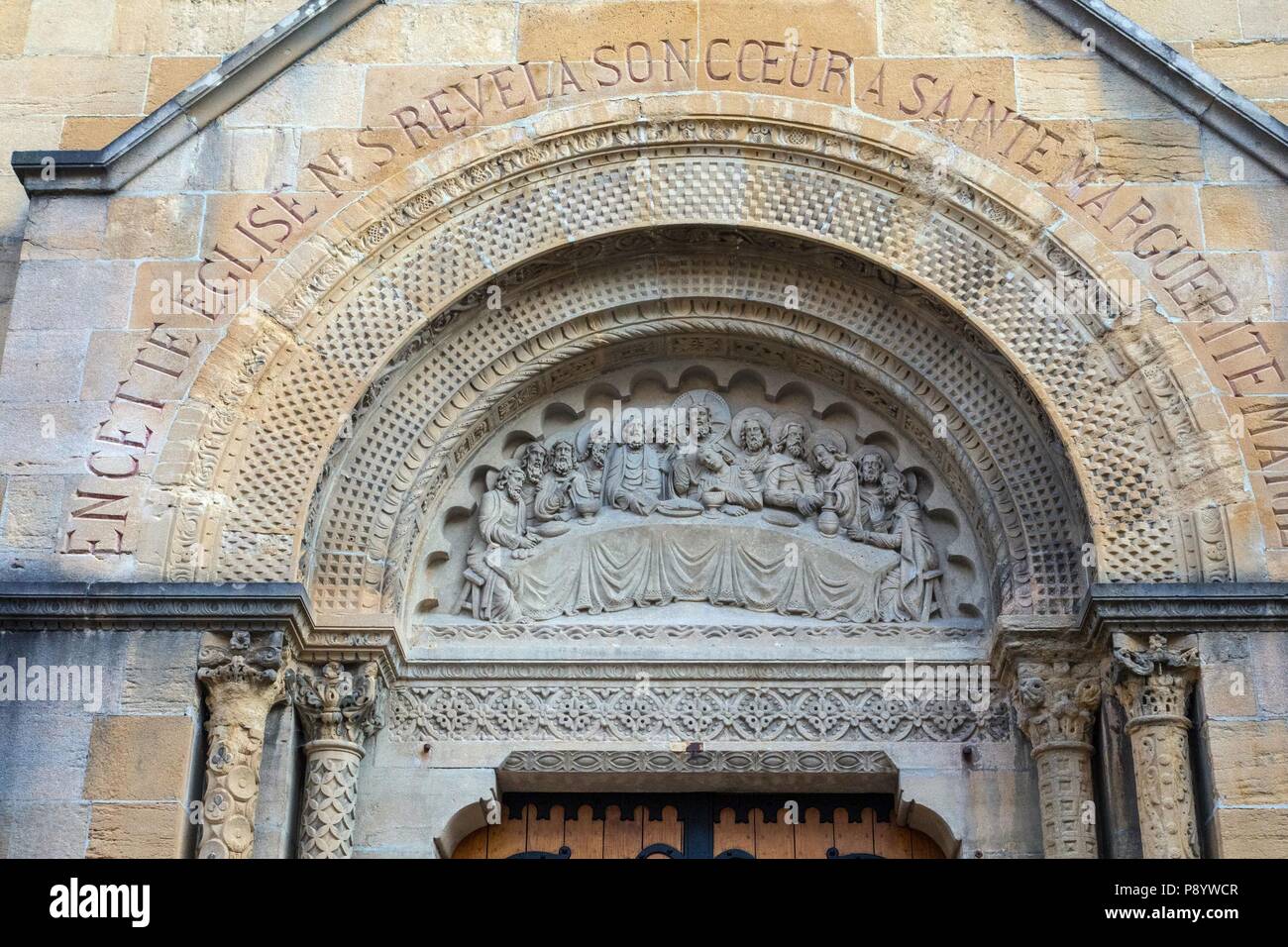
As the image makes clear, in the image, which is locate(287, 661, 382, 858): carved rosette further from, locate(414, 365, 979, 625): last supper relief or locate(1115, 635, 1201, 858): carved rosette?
locate(1115, 635, 1201, 858): carved rosette

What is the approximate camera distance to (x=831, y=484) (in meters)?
13.2

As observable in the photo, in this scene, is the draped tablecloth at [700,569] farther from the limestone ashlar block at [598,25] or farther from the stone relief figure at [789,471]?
the limestone ashlar block at [598,25]

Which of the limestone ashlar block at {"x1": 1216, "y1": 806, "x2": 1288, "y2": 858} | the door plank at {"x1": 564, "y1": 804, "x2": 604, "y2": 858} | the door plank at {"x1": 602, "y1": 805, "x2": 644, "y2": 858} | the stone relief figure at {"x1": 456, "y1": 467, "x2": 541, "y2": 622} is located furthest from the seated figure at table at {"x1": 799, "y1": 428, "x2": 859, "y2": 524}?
the limestone ashlar block at {"x1": 1216, "y1": 806, "x2": 1288, "y2": 858}

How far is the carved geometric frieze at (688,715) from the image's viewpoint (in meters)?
12.4

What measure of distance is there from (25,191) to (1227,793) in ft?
27.8

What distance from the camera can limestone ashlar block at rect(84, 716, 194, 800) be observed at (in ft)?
35.9

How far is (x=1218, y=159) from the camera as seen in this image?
12.5 meters

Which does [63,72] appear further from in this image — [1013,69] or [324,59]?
[1013,69]

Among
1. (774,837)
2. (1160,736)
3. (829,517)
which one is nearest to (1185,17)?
(829,517)

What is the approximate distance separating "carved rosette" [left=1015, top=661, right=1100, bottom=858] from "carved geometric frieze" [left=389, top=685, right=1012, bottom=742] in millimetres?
391

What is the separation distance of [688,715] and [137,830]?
351 centimetres
